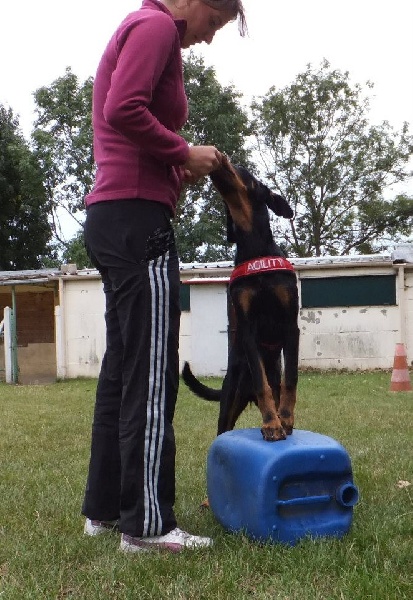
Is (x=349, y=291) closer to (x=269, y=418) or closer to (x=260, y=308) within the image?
(x=260, y=308)

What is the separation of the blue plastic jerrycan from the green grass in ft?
0.23

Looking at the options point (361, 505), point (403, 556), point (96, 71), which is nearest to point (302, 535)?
point (403, 556)

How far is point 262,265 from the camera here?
9.78 ft

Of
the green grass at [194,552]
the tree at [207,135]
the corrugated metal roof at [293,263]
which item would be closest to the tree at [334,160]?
the tree at [207,135]

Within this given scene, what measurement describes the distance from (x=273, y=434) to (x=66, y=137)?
80.7ft

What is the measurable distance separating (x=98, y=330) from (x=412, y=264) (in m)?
7.51

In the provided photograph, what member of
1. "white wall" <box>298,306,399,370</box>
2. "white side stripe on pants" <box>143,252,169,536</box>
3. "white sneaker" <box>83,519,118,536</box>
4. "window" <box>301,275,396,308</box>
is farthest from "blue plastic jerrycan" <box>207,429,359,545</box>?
"window" <box>301,275,396,308</box>

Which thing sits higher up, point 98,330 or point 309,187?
point 309,187

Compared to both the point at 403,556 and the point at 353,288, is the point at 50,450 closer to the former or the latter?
the point at 403,556

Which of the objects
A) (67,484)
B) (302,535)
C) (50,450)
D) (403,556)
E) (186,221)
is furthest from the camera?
(186,221)

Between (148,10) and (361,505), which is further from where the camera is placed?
(361,505)

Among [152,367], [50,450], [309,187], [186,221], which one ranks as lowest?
[50,450]

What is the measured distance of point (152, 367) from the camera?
266cm

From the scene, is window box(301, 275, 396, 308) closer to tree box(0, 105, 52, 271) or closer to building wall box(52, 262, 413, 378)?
building wall box(52, 262, 413, 378)
